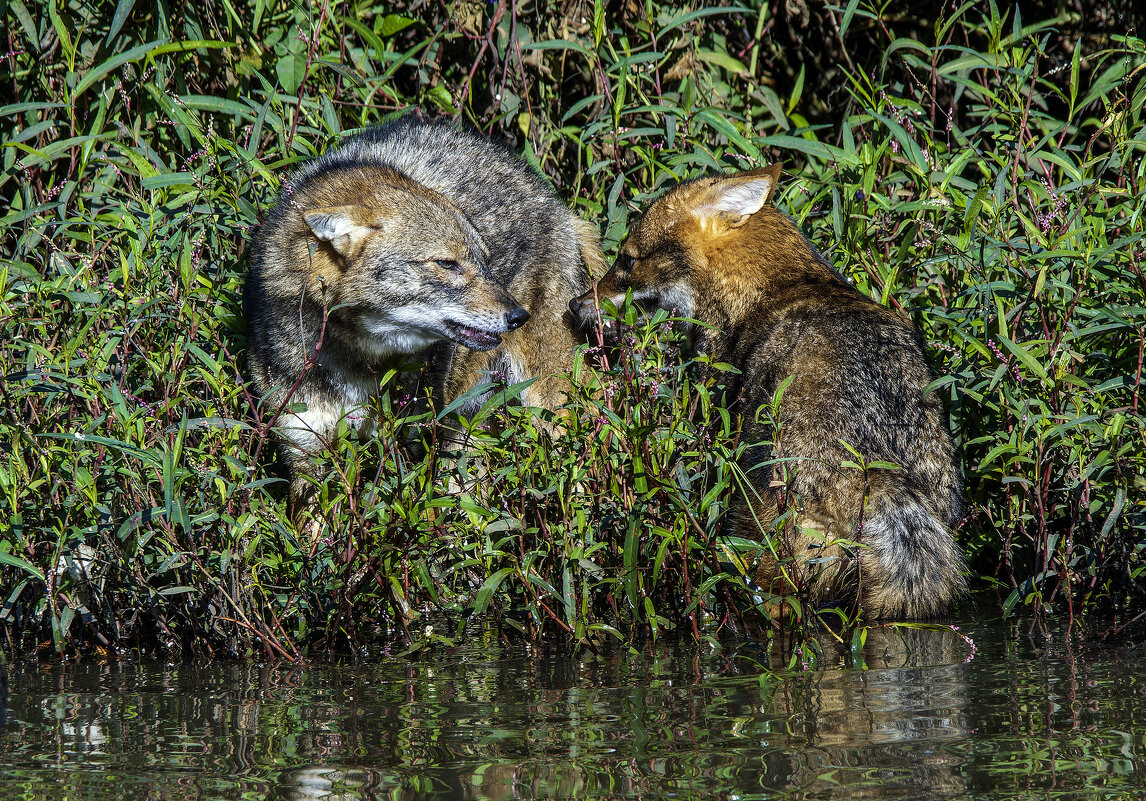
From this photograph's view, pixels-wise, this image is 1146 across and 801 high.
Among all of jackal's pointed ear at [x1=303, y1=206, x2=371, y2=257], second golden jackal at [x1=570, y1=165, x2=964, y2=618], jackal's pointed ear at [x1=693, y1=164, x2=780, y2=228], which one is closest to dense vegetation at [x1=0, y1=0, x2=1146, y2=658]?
second golden jackal at [x1=570, y1=165, x2=964, y2=618]

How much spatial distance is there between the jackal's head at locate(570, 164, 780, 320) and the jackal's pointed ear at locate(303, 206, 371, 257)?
1.16 m

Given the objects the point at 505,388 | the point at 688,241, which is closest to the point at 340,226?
the point at 505,388

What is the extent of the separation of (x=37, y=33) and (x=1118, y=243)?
5241 millimetres

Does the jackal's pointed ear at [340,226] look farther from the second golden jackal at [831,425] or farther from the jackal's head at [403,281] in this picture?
the second golden jackal at [831,425]

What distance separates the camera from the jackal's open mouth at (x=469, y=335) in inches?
194

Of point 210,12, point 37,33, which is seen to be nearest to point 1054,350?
point 210,12

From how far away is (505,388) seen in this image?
4504 millimetres

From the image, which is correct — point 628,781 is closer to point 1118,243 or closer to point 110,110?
point 1118,243

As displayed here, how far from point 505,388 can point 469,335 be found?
515 mm

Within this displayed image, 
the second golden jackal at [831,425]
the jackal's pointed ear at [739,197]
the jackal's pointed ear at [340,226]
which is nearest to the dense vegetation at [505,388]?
the second golden jackal at [831,425]

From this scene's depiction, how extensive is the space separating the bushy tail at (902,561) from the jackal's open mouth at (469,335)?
1.77m

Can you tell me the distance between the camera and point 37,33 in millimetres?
5852

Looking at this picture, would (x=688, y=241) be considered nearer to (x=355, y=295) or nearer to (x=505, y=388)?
(x=505, y=388)

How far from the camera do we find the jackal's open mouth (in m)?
4.92
